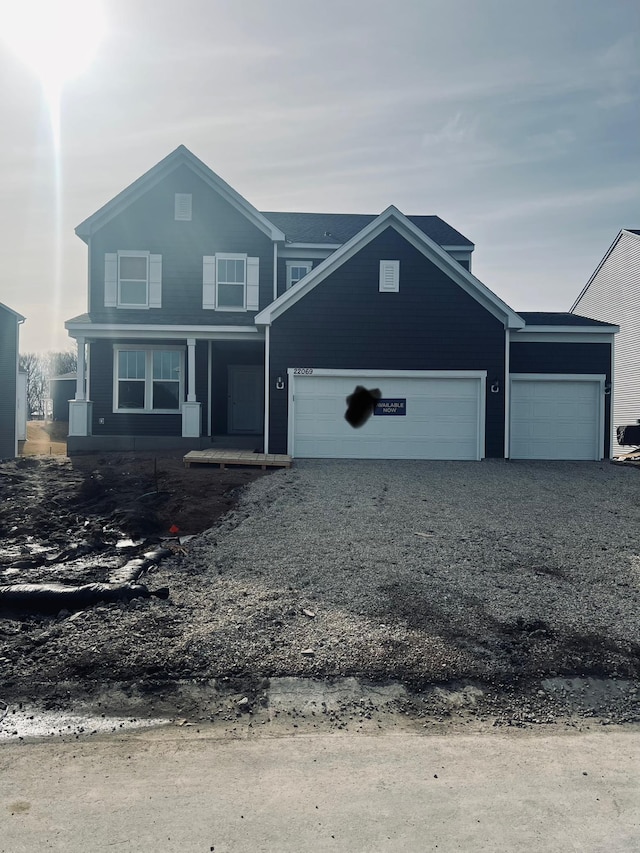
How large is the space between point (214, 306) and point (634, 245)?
1985 cm

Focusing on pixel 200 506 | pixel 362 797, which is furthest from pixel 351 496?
pixel 362 797

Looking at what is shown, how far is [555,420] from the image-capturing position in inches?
650

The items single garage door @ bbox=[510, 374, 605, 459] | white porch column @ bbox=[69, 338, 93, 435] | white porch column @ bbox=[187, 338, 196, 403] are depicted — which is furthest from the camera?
white porch column @ bbox=[69, 338, 93, 435]

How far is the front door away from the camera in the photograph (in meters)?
20.2

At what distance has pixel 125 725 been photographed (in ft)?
14.1

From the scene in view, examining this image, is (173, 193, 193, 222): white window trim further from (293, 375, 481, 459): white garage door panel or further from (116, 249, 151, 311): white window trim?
(293, 375, 481, 459): white garage door panel

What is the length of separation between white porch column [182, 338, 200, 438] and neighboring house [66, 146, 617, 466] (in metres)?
0.05

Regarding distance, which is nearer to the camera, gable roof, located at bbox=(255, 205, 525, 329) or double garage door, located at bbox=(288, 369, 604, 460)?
gable roof, located at bbox=(255, 205, 525, 329)

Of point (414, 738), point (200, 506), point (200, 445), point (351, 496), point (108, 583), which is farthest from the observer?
point (200, 445)

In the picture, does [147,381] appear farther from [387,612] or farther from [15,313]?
[387,612]

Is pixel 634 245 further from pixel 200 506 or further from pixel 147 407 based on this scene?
pixel 200 506

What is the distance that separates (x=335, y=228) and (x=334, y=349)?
8.02 m

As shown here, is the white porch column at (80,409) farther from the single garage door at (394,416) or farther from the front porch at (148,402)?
the single garage door at (394,416)

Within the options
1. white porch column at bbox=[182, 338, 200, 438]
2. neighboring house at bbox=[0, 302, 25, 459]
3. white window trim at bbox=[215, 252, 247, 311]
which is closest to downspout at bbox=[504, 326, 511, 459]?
white window trim at bbox=[215, 252, 247, 311]
